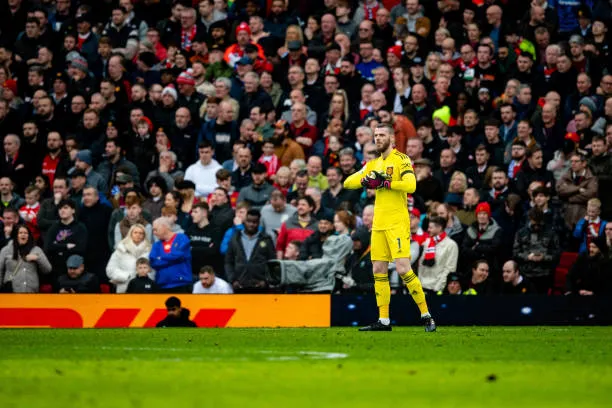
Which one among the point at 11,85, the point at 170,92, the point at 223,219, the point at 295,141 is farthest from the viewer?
the point at 11,85

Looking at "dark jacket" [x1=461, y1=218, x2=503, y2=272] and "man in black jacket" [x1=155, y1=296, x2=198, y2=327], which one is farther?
"dark jacket" [x1=461, y1=218, x2=503, y2=272]

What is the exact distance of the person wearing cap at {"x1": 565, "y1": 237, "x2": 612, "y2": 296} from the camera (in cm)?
1764

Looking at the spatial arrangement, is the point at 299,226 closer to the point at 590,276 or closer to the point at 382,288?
the point at 382,288

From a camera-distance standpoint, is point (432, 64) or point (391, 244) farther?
point (432, 64)

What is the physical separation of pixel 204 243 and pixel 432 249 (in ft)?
12.3

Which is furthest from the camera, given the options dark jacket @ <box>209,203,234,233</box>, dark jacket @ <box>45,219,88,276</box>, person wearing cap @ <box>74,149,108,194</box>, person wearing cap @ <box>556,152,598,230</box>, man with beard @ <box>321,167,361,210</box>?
person wearing cap @ <box>74,149,108,194</box>

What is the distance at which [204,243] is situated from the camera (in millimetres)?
19344

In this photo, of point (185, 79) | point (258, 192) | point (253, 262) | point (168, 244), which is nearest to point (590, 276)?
point (253, 262)

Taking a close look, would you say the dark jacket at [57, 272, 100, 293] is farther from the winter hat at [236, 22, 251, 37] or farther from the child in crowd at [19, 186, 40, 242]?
the winter hat at [236, 22, 251, 37]

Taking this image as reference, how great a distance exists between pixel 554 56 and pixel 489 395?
13955 millimetres

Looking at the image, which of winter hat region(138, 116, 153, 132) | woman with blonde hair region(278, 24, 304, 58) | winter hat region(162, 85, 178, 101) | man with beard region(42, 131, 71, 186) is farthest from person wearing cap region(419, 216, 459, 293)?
man with beard region(42, 131, 71, 186)

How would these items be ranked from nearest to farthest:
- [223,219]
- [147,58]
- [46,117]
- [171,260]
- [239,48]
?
[171,260], [223,219], [46,117], [239,48], [147,58]

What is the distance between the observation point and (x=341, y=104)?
21109 millimetres

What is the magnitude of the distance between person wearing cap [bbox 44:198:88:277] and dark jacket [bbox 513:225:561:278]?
702 centimetres
